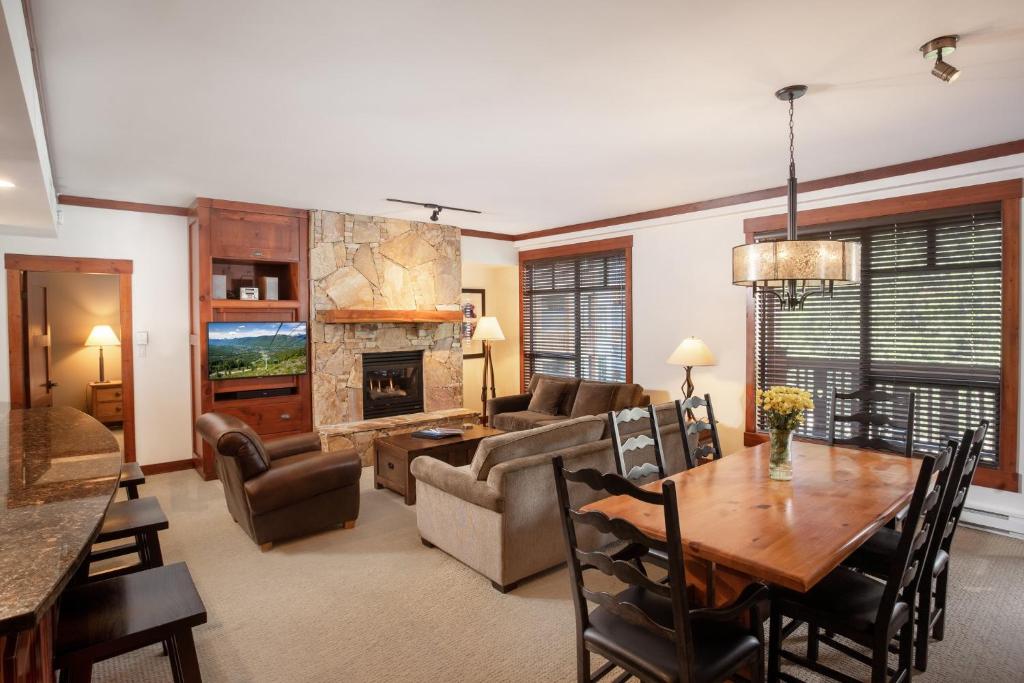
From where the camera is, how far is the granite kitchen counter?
39.9 inches

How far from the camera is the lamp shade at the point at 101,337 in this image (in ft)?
24.3

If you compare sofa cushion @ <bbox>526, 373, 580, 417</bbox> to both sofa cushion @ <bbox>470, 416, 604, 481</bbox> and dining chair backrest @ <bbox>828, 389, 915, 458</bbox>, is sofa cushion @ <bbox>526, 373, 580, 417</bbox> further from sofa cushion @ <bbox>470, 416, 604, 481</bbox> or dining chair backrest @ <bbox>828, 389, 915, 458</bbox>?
sofa cushion @ <bbox>470, 416, 604, 481</bbox>

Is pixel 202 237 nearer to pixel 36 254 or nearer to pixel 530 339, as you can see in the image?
pixel 36 254

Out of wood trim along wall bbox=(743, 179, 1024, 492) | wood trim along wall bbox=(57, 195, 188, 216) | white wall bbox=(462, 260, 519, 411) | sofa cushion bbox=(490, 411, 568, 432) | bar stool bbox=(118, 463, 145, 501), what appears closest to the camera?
bar stool bbox=(118, 463, 145, 501)

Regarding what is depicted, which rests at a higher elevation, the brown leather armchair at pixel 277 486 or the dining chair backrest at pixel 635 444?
the dining chair backrest at pixel 635 444

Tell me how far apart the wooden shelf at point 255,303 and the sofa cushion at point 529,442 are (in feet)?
11.1

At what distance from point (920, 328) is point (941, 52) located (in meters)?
2.63

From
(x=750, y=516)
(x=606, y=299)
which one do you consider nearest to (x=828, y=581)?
(x=750, y=516)

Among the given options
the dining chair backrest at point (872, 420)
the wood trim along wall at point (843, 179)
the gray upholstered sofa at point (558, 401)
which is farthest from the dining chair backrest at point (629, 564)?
the wood trim along wall at point (843, 179)

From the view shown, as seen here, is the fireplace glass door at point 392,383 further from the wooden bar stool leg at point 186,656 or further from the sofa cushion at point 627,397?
the wooden bar stool leg at point 186,656

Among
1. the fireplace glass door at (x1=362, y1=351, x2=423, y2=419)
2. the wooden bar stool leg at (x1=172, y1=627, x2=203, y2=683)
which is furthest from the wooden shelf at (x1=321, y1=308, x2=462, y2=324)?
the wooden bar stool leg at (x1=172, y1=627, x2=203, y2=683)

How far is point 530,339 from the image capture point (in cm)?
787

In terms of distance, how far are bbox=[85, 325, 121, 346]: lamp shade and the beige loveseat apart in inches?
242

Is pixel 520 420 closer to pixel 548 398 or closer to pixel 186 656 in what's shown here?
pixel 548 398
